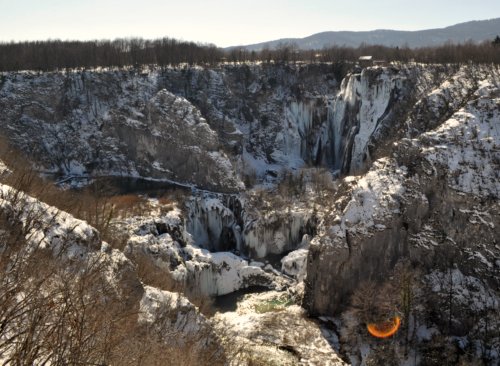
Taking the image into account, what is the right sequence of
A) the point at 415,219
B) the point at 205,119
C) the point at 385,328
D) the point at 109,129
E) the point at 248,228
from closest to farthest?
the point at 385,328 < the point at 415,219 < the point at 248,228 < the point at 109,129 < the point at 205,119

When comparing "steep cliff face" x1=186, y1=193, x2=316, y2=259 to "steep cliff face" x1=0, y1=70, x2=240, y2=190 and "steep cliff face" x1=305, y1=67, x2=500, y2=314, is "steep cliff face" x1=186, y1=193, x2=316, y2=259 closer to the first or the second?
"steep cliff face" x1=0, y1=70, x2=240, y2=190

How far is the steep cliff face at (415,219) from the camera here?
98.4ft

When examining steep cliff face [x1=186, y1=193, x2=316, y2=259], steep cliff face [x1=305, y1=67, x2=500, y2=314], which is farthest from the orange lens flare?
steep cliff face [x1=186, y1=193, x2=316, y2=259]

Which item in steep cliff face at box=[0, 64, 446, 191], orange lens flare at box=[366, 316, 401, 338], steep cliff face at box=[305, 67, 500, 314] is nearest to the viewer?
orange lens flare at box=[366, 316, 401, 338]

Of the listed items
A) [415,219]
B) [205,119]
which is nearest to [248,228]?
[415,219]

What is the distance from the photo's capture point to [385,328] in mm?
27734

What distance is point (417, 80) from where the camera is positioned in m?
61.4

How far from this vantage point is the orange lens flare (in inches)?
1082

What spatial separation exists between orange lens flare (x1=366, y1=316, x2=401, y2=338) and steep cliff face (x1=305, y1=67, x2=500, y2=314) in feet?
11.4

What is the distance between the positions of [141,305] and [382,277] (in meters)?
19.5

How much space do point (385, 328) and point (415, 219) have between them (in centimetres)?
821

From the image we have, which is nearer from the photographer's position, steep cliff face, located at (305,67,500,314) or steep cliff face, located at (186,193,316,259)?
steep cliff face, located at (305,67,500,314)

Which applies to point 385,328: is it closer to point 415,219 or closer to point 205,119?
point 415,219

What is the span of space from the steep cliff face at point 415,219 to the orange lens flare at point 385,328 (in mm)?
3481
